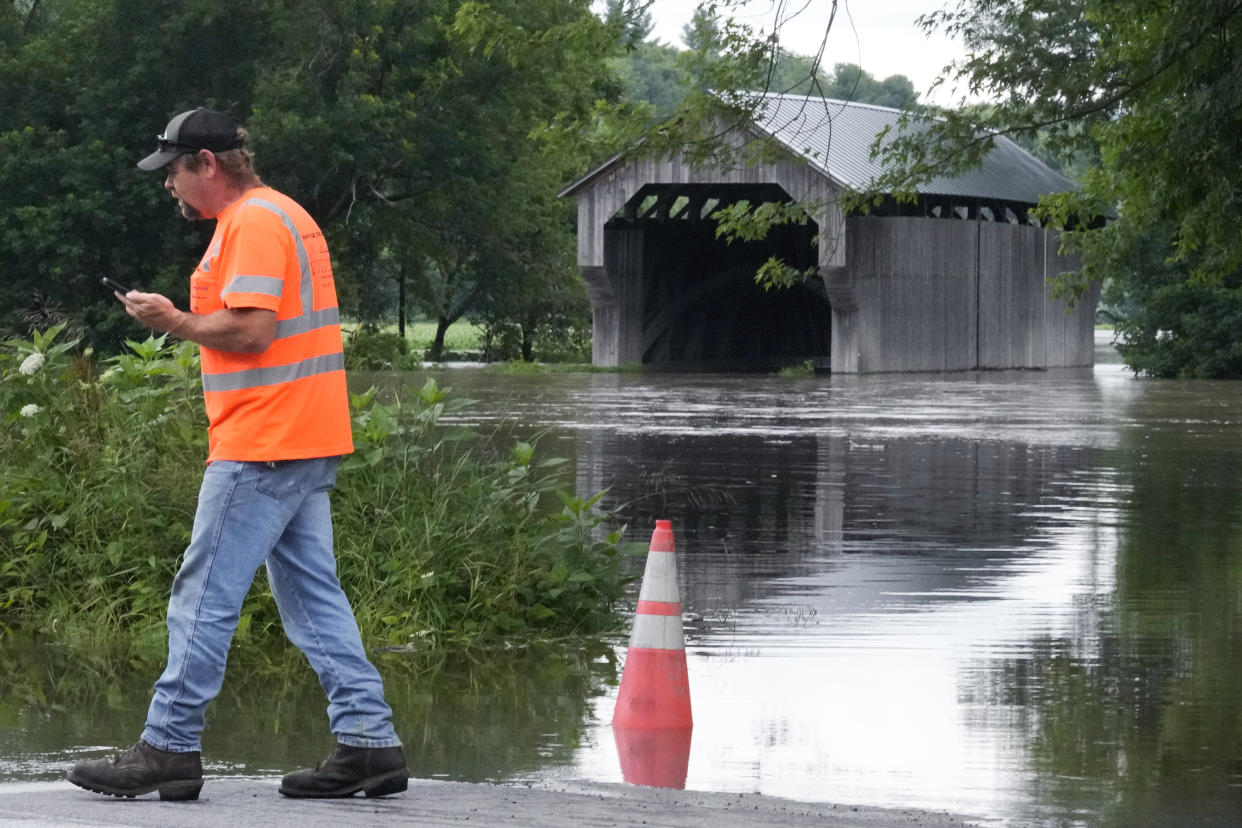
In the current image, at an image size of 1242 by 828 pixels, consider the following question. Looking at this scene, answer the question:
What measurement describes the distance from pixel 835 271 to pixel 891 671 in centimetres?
3637

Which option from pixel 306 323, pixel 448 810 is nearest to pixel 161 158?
pixel 306 323

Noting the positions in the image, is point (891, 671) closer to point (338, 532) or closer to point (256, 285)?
point (338, 532)

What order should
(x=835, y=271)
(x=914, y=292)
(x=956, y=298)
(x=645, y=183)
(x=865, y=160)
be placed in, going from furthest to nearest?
(x=956, y=298) < (x=914, y=292) < (x=645, y=183) < (x=835, y=271) < (x=865, y=160)

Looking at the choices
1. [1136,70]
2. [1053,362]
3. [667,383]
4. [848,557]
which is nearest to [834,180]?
[667,383]

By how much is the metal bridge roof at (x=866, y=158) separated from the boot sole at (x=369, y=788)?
34003 millimetres

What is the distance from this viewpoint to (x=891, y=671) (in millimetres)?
8445

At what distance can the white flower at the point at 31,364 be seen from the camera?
10.4 meters

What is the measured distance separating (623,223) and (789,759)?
41716 millimetres

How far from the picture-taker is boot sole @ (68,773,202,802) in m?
5.72

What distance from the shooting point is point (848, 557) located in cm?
1250

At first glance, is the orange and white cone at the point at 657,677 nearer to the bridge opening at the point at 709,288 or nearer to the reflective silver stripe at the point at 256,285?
the reflective silver stripe at the point at 256,285

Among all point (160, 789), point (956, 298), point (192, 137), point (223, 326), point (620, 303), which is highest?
point (956, 298)

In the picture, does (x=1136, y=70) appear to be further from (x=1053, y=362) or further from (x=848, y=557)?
(x=1053, y=362)

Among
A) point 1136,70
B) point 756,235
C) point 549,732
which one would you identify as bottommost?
point 549,732
